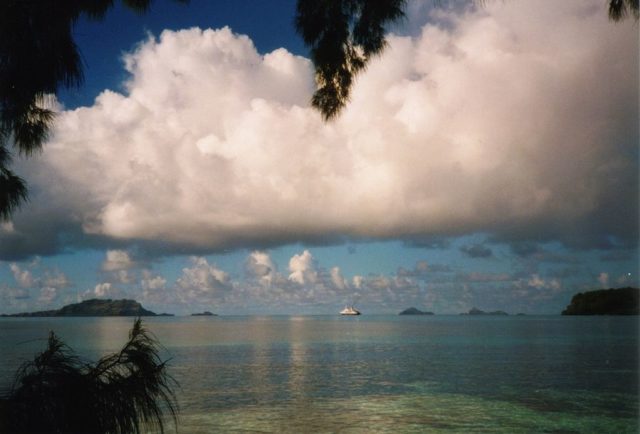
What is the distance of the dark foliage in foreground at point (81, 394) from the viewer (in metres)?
4.11

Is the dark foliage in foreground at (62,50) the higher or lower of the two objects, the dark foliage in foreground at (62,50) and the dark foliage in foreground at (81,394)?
the higher

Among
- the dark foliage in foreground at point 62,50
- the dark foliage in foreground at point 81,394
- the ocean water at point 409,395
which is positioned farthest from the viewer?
the ocean water at point 409,395

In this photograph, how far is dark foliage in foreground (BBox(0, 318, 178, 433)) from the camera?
162 inches

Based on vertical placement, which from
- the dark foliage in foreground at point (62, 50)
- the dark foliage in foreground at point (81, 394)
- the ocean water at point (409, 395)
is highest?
the dark foliage in foreground at point (62, 50)

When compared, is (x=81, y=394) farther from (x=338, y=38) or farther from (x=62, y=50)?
(x=338, y=38)

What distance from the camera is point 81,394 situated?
14.3ft

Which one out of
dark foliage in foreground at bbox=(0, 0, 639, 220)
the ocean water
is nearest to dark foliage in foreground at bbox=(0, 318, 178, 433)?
dark foliage in foreground at bbox=(0, 0, 639, 220)

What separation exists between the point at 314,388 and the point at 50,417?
34.7m

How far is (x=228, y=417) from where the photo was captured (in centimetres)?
2661

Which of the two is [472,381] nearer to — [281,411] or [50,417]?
[281,411]

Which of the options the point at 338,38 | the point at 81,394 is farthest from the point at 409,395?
the point at 81,394

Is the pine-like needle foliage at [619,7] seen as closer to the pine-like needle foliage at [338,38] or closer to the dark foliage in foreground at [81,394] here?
the pine-like needle foliage at [338,38]

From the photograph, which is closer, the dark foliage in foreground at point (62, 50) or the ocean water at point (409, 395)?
the dark foliage in foreground at point (62, 50)

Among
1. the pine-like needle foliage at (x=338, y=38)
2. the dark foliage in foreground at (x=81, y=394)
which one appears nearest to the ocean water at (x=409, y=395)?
the pine-like needle foliage at (x=338, y=38)
